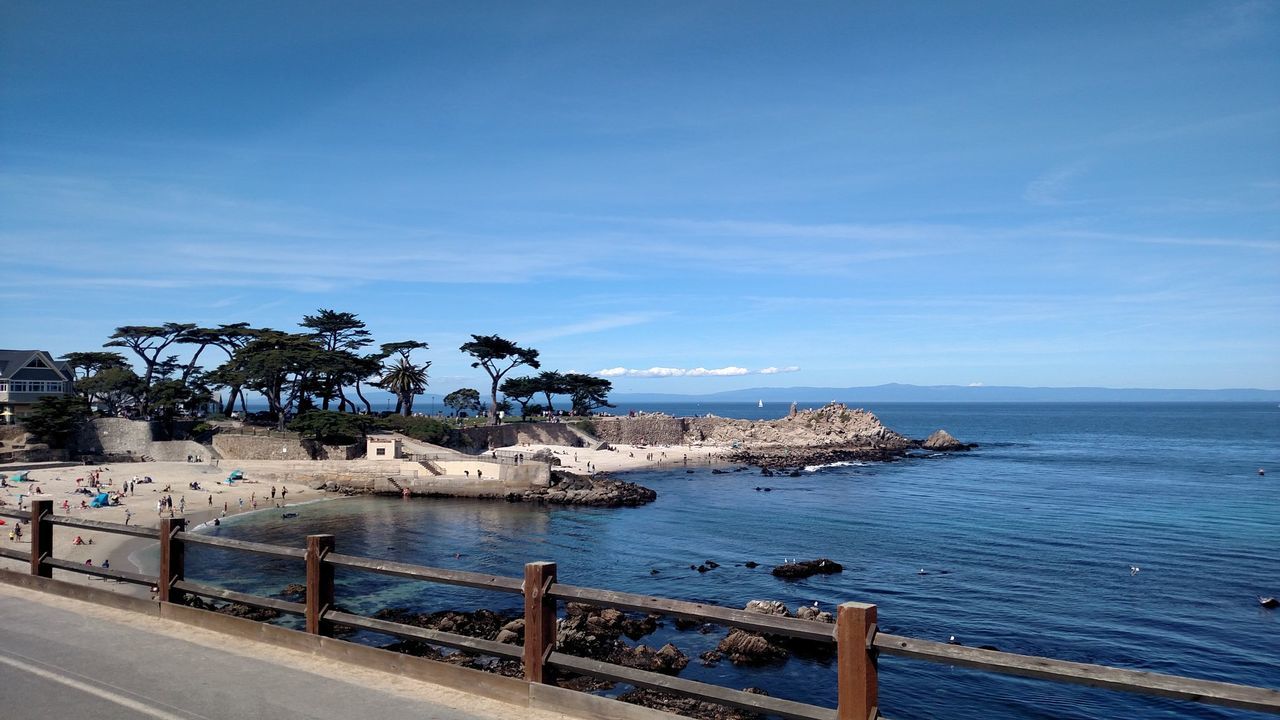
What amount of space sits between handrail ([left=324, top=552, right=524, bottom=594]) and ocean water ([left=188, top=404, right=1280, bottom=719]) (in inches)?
498

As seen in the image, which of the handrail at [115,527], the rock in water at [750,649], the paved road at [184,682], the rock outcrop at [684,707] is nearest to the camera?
the paved road at [184,682]

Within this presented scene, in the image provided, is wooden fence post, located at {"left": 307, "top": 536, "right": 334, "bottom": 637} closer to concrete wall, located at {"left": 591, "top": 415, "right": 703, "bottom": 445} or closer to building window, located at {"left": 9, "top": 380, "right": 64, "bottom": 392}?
building window, located at {"left": 9, "top": 380, "right": 64, "bottom": 392}

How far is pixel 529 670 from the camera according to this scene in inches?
245

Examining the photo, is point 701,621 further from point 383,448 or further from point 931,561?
point 383,448

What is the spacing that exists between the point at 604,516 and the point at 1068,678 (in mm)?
41733

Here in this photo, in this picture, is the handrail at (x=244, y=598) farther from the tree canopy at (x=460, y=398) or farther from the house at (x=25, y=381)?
the tree canopy at (x=460, y=398)

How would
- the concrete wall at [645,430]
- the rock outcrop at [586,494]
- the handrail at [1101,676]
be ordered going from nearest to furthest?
1. the handrail at [1101,676]
2. the rock outcrop at [586,494]
3. the concrete wall at [645,430]

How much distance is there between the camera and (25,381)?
6309 cm

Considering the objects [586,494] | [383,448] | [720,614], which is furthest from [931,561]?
[383,448]

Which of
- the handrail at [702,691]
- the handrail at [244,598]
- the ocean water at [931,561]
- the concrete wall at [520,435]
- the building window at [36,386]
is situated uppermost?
the building window at [36,386]

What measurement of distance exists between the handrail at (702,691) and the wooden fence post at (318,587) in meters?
2.63

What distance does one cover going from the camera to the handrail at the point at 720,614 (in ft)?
17.2

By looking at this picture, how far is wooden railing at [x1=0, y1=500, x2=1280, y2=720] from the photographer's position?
14.6 feet

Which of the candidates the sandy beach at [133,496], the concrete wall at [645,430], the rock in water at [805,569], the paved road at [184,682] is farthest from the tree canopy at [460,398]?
the paved road at [184,682]
